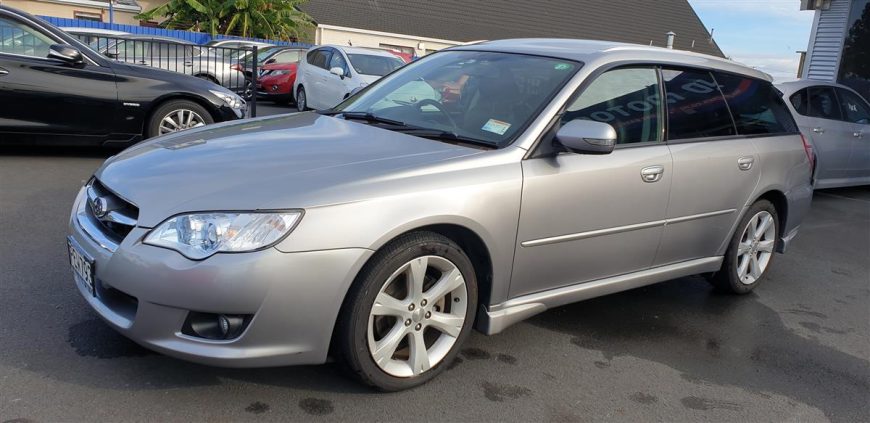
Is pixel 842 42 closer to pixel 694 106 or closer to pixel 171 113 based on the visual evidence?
pixel 694 106

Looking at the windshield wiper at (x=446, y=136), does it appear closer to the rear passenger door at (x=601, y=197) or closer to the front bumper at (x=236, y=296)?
the rear passenger door at (x=601, y=197)

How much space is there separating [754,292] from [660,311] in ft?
3.42

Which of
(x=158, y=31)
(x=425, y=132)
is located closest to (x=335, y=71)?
(x=425, y=132)

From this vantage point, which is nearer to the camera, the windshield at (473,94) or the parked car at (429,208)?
the parked car at (429,208)

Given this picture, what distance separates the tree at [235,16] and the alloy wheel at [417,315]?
28.1 metres

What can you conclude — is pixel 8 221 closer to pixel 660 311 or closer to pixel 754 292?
pixel 660 311

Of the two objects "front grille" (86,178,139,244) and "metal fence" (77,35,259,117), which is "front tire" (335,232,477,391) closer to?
"front grille" (86,178,139,244)

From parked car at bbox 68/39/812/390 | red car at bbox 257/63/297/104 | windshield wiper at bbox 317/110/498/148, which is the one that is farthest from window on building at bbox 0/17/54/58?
red car at bbox 257/63/297/104

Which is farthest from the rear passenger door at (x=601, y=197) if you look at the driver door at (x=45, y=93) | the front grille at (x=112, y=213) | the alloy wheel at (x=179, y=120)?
the driver door at (x=45, y=93)

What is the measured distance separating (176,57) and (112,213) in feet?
24.3

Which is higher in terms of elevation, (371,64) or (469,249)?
(371,64)

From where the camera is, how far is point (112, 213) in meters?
3.00

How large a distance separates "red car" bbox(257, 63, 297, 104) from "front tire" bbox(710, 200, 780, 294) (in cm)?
1337

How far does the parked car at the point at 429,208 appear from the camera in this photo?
8.89ft
